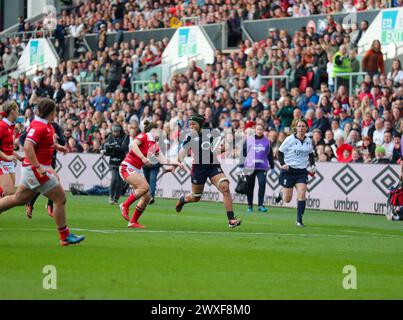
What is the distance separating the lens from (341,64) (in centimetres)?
3088

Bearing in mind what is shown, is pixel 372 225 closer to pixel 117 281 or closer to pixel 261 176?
pixel 261 176

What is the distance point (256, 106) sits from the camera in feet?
104

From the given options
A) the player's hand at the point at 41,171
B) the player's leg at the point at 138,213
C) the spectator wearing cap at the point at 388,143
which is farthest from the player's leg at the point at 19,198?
the spectator wearing cap at the point at 388,143

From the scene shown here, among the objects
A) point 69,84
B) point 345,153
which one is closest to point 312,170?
point 345,153

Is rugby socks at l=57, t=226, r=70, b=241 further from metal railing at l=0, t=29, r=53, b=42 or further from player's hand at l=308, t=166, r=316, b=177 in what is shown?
metal railing at l=0, t=29, r=53, b=42

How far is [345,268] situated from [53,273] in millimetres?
3950

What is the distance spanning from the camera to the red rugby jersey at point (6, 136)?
18.8 metres

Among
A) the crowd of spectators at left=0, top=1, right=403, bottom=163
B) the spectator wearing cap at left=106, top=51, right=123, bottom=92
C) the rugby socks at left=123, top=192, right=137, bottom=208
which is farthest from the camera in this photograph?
the spectator wearing cap at left=106, top=51, right=123, bottom=92

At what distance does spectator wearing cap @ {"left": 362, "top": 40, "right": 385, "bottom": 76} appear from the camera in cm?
2992

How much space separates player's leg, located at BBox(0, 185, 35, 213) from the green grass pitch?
62 cm

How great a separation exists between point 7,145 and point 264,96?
49.3 ft

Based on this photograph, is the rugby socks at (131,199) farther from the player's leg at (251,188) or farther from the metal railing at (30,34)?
the metal railing at (30,34)

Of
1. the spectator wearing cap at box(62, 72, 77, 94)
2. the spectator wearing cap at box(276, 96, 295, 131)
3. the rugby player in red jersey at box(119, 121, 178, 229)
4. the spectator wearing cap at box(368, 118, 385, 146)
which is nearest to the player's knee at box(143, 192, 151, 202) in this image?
the rugby player in red jersey at box(119, 121, 178, 229)
